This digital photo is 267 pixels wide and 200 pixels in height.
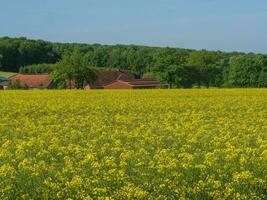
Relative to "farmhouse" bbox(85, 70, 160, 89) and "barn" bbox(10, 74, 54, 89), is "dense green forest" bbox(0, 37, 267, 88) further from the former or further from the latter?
"farmhouse" bbox(85, 70, 160, 89)

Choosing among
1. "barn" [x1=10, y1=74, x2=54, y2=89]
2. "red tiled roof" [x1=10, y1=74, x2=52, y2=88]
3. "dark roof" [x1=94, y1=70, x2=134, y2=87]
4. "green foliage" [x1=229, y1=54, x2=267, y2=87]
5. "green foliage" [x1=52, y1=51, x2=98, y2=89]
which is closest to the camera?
"green foliage" [x1=52, y1=51, x2=98, y2=89]

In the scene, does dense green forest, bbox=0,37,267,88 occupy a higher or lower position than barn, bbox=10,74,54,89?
higher

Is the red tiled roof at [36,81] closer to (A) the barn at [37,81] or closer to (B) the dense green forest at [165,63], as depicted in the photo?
(A) the barn at [37,81]

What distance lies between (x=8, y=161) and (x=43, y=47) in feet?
564

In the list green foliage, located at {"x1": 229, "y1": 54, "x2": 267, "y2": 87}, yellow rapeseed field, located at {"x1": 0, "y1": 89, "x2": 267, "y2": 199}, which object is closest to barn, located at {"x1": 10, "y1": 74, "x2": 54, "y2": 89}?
green foliage, located at {"x1": 229, "y1": 54, "x2": 267, "y2": 87}

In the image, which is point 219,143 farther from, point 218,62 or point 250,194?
point 218,62

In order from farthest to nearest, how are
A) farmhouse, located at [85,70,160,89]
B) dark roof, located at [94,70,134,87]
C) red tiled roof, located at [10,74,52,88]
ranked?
dark roof, located at [94,70,134,87] → red tiled roof, located at [10,74,52,88] → farmhouse, located at [85,70,160,89]

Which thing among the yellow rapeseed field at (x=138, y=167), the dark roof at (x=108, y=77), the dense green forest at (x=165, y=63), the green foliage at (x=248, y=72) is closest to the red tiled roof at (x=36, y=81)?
the dense green forest at (x=165, y=63)

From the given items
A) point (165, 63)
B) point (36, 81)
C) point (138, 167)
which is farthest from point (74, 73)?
point (138, 167)

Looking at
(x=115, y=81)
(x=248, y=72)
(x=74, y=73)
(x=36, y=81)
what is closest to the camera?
(x=74, y=73)

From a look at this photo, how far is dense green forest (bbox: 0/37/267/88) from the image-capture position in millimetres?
119469

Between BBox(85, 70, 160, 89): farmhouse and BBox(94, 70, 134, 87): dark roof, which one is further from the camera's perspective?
BBox(94, 70, 134, 87): dark roof

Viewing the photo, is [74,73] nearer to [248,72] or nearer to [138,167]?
[248,72]

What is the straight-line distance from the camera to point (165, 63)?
118375 millimetres
